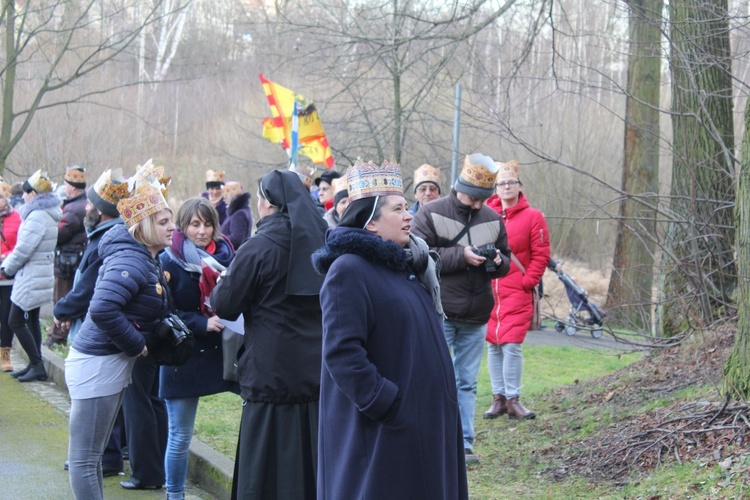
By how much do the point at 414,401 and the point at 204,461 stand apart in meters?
3.16

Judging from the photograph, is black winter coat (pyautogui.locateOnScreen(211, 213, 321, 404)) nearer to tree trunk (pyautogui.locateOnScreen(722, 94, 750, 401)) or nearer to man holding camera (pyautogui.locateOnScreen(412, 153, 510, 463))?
man holding camera (pyautogui.locateOnScreen(412, 153, 510, 463))

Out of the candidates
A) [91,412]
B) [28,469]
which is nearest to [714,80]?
[91,412]

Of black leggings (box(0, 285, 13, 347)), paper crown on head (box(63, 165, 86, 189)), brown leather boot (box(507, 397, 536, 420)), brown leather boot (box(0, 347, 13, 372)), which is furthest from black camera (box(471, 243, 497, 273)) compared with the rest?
brown leather boot (box(0, 347, 13, 372))

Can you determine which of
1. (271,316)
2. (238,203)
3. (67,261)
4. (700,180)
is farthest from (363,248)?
(238,203)

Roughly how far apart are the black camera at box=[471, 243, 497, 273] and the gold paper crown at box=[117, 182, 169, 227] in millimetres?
2549

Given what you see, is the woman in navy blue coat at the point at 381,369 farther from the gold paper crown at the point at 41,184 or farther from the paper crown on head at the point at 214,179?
the paper crown on head at the point at 214,179

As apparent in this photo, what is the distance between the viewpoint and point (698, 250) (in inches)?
285

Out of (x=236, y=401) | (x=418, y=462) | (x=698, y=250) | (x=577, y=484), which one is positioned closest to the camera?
(x=418, y=462)

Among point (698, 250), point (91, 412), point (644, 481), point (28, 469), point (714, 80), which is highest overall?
point (714, 80)

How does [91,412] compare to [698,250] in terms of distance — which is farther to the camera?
[698,250]

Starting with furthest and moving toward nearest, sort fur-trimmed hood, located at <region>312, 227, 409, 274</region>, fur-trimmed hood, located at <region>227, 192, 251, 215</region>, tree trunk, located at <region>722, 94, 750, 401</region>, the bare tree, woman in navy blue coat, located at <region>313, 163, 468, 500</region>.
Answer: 1. the bare tree
2. fur-trimmed hood, located at <region>227, 192, 251, 215</region>
3. tree trunk, located at <region>722, 94, 750, 401</region>
4. fur-trimmed hood, located at <region>312, 227, 409, 274</region>
5. woman in navy blue coat, located at <region>313, 163, 468, 500</region>

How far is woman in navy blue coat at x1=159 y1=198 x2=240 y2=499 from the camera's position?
5332 mm

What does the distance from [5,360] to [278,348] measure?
6.50m

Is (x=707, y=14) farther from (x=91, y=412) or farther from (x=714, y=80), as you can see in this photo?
(x=91, y=412)
